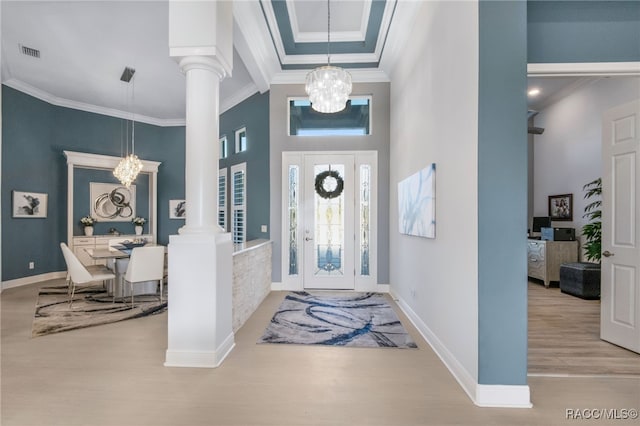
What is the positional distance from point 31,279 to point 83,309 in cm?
278

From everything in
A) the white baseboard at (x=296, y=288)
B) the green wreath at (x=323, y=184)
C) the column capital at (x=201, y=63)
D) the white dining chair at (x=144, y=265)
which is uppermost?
the column capital at (x=201, y=63)

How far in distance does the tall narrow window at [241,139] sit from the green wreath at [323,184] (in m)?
1.73

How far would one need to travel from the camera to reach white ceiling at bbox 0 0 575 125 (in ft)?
12.4

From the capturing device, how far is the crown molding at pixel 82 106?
572cm

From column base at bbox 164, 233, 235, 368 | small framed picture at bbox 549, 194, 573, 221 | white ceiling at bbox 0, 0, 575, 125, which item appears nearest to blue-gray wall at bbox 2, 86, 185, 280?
white ceiling at bbox 0, 0, 575, 125

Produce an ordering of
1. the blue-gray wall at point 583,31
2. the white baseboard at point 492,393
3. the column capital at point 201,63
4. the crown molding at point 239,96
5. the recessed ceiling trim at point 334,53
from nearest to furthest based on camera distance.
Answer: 1. the white baseboard at point 492,393
2. the blue-gray wall at point 583,31
3. the column capital at point 201,63
4. the recessed ceiling trim at point 334,53
5. the crown molding at point 239,96

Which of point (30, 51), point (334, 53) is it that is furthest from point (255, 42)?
point (30, 51)

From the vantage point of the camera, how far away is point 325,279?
17.7 ft

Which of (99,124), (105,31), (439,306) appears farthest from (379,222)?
(99,124)

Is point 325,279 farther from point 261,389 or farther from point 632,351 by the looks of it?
point 632,351

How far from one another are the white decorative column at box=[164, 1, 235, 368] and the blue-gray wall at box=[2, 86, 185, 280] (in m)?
5.07

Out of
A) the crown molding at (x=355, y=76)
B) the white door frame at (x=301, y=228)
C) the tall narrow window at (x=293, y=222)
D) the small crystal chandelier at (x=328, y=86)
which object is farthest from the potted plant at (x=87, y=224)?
the small crystal chandelier at (x=328, y=86)

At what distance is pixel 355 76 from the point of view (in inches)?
208

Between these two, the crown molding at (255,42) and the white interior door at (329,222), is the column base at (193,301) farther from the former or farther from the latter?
the white interior door at (329,222)
